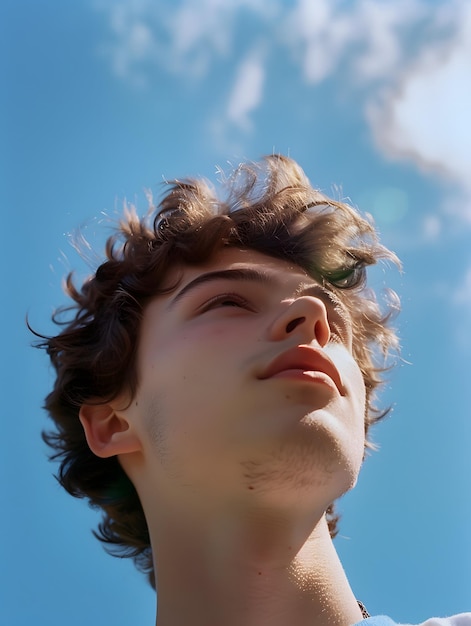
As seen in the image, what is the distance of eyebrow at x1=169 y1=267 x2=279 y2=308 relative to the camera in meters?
3.09

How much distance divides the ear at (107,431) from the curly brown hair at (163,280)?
78 millimetres

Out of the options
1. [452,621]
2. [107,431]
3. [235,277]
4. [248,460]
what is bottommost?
[452,621]

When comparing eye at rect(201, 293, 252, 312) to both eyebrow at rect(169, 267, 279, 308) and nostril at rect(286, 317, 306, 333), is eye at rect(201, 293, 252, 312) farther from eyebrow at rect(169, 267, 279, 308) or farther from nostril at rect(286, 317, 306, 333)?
nostril at rect(286, 317, 306, 333)

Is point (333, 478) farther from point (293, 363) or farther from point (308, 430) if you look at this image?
point (293, 363)

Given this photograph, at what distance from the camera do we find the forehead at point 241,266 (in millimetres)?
3203

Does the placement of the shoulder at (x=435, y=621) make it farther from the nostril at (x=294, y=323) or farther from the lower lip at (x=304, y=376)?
the nostril at (x=294, y=323)

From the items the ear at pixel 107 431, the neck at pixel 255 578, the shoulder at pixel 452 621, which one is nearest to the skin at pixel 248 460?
Answer: the neck at pixel 255 578

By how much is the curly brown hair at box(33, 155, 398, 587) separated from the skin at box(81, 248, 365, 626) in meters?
0.46

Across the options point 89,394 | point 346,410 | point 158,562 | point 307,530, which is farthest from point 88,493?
point 346,410

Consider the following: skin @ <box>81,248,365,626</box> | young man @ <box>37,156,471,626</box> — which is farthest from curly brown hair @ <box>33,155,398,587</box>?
skin @ <box>81,248,365,626</box>

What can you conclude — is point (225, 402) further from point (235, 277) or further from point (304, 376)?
point (235, 277)

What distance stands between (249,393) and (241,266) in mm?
795

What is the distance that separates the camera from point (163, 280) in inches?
134

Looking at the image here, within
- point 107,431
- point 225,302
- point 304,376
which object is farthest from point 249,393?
point 107,431
